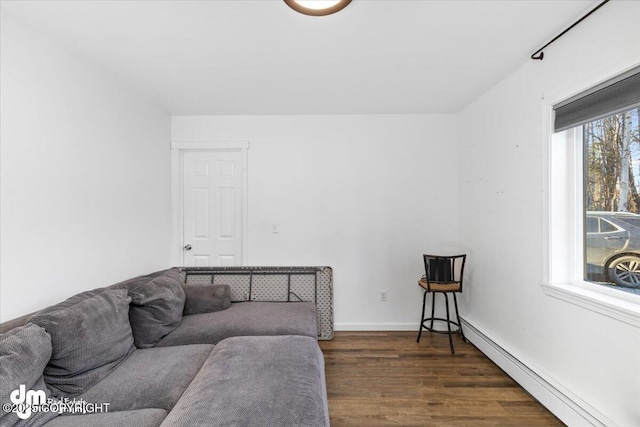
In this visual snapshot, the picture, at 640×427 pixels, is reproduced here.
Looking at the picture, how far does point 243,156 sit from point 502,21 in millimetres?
2620

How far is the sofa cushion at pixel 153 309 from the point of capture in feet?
6.49

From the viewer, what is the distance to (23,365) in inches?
47.9

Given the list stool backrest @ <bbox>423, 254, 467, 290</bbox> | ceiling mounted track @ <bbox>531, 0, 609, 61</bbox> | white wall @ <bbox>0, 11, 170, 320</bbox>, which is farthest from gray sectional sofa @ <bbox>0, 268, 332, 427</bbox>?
ceiling mounted track @ <bbox>531, 0, 609, 61</bbox>

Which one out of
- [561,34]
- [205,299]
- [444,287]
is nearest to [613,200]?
[561,34]

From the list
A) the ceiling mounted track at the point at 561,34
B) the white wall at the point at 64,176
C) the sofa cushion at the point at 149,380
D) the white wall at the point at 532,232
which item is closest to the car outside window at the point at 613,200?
the white wall at the point at 532,232

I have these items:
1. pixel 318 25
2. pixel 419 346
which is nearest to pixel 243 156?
pixel 318 25

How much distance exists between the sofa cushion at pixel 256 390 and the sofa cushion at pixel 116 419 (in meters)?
0.11

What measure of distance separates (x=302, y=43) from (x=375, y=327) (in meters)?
2.90

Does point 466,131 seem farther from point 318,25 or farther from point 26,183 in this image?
point 26,183

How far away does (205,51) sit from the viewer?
2.02 meters

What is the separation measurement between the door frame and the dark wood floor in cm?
167

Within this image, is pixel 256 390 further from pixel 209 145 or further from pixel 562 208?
pixel 209 145

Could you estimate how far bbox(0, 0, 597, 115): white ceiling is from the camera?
1.60 m

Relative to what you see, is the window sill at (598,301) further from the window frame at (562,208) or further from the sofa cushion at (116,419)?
the sofa cushion at (116,419)
